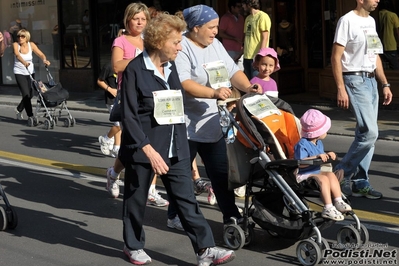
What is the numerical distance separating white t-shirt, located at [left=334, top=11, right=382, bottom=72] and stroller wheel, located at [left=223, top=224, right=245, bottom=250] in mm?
→ 2260

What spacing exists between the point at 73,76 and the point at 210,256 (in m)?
14.4

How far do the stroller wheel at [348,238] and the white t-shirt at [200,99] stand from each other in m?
1.27

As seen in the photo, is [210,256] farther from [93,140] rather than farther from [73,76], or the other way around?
[73,76]

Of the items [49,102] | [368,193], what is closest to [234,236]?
[368,193]

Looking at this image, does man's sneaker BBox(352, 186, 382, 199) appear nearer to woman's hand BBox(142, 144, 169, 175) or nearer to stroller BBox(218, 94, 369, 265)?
stroller BBox(218, 94, 369, 265)

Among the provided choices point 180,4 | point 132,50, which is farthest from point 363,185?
point 180,4

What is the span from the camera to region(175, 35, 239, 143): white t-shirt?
250 inches

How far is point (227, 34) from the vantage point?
13.9 meters

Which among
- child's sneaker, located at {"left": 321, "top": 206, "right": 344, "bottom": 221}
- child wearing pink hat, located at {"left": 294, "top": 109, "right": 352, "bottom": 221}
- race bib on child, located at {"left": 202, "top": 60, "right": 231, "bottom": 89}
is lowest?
child's sneaker, located at {"left": 321, "top": 206, "right": 344, "bottom": 221}

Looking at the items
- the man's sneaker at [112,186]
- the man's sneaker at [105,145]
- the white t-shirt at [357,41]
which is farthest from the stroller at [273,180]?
the man's sneaker at [105,145]

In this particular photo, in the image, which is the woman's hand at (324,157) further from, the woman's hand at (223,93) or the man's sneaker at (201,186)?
the man's sneaker at (201,186)

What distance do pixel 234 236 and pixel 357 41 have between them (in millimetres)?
2451

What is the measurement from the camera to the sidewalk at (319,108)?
39.5ft

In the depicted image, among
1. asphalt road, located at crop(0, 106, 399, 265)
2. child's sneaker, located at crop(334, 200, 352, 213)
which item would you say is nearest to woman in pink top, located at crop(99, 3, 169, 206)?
asphalt road, located at crop(0, 106, 399, 265)
